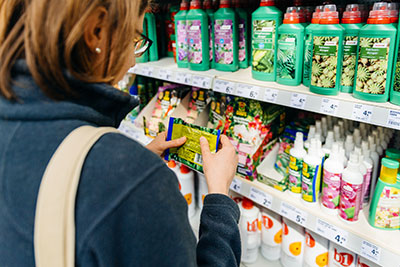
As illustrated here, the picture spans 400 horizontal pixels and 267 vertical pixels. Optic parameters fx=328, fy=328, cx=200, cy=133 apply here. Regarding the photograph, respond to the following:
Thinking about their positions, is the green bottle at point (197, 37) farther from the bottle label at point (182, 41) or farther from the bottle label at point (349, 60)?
the bottle label at point (349, 60)

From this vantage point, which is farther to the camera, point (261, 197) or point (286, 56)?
point (261, 197)

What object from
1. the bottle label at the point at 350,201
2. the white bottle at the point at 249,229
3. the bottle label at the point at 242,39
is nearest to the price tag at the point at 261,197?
the white bottle at the point at 249,229

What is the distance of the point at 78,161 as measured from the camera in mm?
536

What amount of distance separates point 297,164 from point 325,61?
16.9 inches

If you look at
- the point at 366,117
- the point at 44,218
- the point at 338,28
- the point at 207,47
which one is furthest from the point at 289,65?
the point at 44,218

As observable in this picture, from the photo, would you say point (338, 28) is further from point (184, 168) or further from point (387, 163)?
point (184, 168)

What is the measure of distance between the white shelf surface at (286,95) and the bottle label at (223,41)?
0.23 ft

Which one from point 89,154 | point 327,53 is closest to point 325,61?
point 327,53

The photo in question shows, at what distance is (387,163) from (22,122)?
1.04m

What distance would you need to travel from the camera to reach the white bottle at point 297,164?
4.33 ft

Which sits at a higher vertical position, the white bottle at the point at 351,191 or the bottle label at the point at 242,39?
the bottle label at the point at 242,39

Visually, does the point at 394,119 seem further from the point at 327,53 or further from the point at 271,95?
the point at 271,95

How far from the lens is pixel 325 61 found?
44.0 inches

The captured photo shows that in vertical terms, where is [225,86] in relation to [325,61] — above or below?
below
